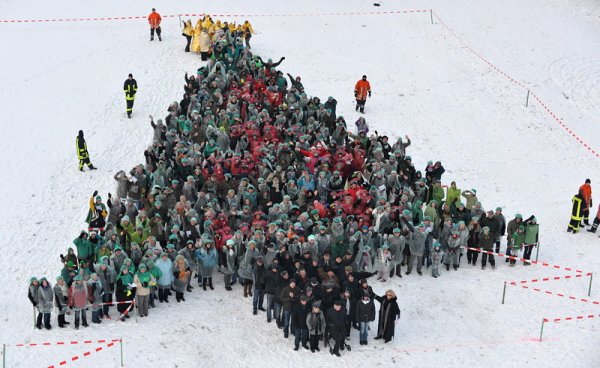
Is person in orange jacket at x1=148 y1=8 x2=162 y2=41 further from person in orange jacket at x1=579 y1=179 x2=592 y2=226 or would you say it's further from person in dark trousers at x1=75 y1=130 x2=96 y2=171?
person in orange jacket at x1=579 y1=179 x2=592 y2=226

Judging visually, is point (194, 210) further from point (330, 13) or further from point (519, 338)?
point (330, 13)

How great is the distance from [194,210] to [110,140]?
26.7ft

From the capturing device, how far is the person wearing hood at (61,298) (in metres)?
17.4

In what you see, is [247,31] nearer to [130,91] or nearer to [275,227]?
[130,91]

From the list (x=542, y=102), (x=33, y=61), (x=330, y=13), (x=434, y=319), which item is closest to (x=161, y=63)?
(x=33, y=61)

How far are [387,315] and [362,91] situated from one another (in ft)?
44.5

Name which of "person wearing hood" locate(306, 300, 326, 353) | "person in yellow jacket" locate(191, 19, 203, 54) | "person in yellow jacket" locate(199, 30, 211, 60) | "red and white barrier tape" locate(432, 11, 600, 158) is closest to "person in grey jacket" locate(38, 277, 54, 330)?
"person wearing hood" locate(306, 300, 326, 353)

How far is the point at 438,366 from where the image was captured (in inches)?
675

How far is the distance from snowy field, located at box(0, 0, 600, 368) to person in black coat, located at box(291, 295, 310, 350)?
0.97ft

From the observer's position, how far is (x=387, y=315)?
57.2 feet

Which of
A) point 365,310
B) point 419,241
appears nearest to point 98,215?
point 365,310

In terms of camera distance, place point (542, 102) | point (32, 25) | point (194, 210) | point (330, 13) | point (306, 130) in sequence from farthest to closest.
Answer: point (330, 13), point (32, 25), point (542, 102), point (306, 130), point (194, 210)

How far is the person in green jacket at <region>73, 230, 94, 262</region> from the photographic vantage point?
62.2ft

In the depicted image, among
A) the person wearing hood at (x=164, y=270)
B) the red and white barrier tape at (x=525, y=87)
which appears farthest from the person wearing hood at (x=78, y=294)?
the red and white barrier tape at (x=525, y=87)
